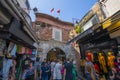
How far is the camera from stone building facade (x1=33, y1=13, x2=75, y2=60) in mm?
16484

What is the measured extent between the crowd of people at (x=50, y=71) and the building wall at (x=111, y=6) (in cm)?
416

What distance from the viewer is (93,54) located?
9977mm

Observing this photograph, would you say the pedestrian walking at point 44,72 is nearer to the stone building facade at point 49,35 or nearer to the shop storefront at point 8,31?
the shop storefront at point 8,31

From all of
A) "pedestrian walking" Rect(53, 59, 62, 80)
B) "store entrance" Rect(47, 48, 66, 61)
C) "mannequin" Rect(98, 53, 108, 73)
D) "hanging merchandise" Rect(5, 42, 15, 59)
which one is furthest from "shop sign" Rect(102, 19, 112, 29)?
"store entrance" Rect(47, 48, 66, 61)

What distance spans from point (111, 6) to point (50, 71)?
5932 mm

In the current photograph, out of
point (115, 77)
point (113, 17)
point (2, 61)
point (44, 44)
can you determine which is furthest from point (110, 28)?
point (44, 44)

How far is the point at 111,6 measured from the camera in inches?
343

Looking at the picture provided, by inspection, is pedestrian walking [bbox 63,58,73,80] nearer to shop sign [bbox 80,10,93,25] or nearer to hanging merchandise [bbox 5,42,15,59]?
hanging merchandise [bbox 5,42,15,59]

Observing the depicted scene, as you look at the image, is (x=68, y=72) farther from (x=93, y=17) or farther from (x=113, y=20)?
(x=93, y=17)

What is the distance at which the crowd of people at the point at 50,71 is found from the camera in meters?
7.16

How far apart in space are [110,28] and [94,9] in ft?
15.4

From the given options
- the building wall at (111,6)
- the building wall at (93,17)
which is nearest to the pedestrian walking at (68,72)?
the building wall at (93,17)

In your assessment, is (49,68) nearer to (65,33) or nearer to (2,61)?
(2,61)

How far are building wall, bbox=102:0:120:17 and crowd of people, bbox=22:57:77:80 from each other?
4.16 m
